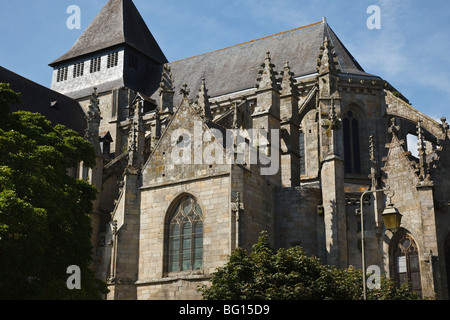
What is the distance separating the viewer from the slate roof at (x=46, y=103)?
117ft

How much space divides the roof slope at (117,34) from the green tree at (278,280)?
29444mm

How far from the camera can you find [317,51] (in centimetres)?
3400

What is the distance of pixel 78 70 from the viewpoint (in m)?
44.6

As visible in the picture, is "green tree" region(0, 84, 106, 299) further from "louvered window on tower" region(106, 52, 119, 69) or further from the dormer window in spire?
the dormer window in spire

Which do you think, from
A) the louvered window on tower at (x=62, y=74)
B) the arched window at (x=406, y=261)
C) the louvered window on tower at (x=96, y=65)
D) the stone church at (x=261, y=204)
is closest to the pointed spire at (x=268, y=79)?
the stone church at (x=261, y=204)

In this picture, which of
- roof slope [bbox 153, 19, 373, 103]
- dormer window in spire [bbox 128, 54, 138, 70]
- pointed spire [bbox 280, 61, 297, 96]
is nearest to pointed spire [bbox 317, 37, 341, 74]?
pointed spire [bbox 280, 61, 297, 96]

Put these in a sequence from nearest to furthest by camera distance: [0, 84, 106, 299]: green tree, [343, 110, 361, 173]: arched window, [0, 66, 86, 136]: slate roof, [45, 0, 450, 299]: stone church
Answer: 1. [0, 84, 106, 299]: green tree
2. [45, 0, 450, 299]: stone church
3. [343, 110, 361, 173]: arched window
4. [0, 66, 86, 136]: slate roof

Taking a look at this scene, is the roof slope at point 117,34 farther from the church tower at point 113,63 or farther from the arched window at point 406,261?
the arched window at point 406,261

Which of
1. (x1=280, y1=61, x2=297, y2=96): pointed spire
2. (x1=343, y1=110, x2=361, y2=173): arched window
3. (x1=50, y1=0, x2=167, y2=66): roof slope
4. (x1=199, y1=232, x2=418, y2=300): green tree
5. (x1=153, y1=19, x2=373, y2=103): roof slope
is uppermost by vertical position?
(x1=50, y1=0, x2=167, y2=66): roof slope

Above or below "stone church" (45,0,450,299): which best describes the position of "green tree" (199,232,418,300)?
below

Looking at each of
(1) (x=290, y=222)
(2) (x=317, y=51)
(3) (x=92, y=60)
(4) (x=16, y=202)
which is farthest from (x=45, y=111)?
(4) (x=16, y=202)

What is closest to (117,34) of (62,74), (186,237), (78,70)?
(78,70)

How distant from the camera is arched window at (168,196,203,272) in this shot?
66.3 feet

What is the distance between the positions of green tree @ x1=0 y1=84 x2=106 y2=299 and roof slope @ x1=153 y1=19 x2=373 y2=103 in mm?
16999
